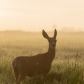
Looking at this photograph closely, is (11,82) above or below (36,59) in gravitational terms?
below

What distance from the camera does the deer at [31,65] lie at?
5.38 metres

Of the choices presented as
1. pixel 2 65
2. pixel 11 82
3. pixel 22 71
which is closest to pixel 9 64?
pixel 2 65

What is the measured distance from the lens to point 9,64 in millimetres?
7980

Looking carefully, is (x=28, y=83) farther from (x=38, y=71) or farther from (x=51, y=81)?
(x=51, y=81)

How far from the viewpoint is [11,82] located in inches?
250

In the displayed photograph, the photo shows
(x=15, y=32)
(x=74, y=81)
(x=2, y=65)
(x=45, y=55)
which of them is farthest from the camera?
(x=15, y=32)

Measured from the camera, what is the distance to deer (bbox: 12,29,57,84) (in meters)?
5.38

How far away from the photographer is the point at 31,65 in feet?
18.4

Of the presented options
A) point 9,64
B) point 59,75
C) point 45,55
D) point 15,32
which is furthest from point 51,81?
point 15,32

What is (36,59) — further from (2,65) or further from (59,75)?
(2,65)

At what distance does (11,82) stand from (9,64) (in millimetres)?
1727

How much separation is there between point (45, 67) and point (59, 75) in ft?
4.19

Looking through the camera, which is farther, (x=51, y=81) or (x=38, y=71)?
(x=51, y=81)

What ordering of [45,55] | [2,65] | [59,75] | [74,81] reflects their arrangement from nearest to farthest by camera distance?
1. [74,81]
2. [45,55]
3. [59,75]
4. [2,65]
